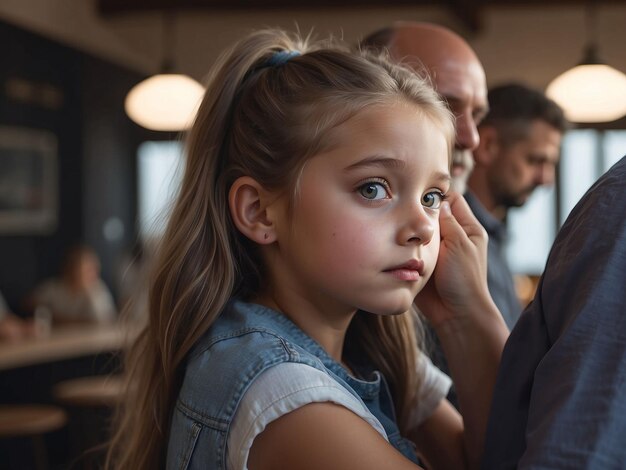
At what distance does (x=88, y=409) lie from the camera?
17.0ft

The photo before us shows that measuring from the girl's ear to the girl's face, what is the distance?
0.05m

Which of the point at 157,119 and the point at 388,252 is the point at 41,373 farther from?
the point at 388,252

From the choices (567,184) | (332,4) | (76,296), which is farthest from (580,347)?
(567,184)

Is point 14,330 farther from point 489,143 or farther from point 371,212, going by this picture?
point 371,212

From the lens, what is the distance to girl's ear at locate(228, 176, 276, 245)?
98cm

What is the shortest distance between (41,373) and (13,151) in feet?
8.06

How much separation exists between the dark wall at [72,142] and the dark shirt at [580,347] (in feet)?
21.5

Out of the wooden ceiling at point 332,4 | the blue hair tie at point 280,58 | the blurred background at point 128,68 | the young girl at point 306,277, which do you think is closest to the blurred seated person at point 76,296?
the blurred background at point 128,68

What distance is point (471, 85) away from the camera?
147 cm

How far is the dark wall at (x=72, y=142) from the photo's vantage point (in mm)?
6871

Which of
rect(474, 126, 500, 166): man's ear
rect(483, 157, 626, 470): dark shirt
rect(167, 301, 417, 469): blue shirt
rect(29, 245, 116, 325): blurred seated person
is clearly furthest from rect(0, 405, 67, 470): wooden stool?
rect(483, 157, 626, 470): dark shirt

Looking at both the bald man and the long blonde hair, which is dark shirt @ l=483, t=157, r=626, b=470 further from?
the bald man

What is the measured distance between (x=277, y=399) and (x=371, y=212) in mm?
224

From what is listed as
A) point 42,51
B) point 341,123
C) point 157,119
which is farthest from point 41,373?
point 341,123
